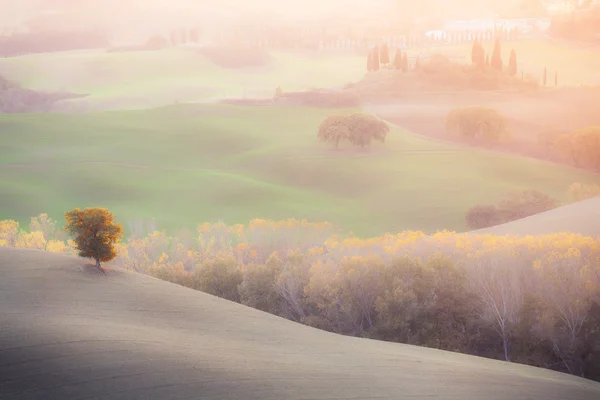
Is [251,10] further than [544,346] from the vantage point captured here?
Yes

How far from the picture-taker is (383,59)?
31281 millimetres

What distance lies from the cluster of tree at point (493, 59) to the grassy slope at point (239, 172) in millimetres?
4679

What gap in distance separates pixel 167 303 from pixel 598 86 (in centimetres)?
2396

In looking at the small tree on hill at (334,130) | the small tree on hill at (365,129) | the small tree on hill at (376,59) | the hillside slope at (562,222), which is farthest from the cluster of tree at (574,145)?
the small tree on hill at (334,130)

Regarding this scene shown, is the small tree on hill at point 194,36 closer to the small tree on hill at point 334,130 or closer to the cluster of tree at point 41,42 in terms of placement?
the cluster of tree at point 41,42

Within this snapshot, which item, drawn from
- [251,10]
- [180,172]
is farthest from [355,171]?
[251,10]

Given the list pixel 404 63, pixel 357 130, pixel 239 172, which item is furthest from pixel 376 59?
pixel 239 172

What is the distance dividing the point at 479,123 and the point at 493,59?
336cm

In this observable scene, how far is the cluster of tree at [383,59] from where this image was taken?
31.0 meters

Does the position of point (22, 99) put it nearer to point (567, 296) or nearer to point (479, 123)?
point (479, 123)

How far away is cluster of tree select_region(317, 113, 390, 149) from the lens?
1167 inches

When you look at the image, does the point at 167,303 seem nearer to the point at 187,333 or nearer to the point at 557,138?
the point at 187,333

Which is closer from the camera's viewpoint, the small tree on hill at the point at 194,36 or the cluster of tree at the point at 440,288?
the cluster of tree at the point at 440,288

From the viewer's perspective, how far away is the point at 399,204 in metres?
27.6
